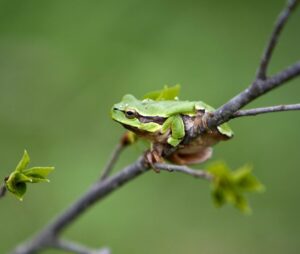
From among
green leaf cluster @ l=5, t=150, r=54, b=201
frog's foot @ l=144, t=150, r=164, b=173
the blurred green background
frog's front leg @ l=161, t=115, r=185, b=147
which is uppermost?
the blurred green background

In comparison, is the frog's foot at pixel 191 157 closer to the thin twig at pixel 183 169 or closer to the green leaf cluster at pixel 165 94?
the thin twig at pixel 183 169

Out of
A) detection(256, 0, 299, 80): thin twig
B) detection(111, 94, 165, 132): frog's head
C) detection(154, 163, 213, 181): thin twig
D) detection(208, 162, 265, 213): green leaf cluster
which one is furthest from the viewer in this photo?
detection(208, 162, 265, 213): green leaf cluster

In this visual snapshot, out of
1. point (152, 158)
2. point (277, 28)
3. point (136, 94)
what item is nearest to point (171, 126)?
point (152, 158)

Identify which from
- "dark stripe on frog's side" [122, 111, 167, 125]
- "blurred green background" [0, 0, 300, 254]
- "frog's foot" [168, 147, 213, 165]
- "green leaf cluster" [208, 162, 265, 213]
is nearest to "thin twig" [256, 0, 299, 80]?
"dark stripe on frog's side" [122, 111, 167, 125]

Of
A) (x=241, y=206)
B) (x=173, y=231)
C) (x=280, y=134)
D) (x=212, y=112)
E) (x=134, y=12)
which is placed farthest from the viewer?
(x=134, y=12)

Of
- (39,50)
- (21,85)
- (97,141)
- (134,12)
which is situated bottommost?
(97,141)

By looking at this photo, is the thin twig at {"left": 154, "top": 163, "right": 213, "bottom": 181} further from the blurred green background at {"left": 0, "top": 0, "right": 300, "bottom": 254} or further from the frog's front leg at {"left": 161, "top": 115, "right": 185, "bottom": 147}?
the blurred green background at {"left": 0, "top": 0, "right": 300, "bottom": 254}

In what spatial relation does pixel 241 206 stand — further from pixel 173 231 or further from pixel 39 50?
pixel 39 50

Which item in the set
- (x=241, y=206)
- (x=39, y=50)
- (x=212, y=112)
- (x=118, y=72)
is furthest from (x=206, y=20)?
(x=212, y=112)

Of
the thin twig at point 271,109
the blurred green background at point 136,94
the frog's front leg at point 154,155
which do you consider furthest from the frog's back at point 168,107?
the blurred green background at point 136,94
